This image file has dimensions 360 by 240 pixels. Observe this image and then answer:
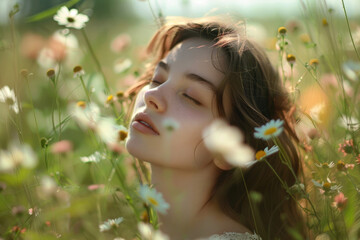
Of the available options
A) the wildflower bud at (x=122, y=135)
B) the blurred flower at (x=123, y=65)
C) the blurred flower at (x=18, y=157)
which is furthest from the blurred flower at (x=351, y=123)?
the blurred flower at (x=123, y=65)

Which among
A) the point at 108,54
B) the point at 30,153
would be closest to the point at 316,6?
the point at 30,153

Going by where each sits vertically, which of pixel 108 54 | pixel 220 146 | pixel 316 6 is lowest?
pixel 108 54

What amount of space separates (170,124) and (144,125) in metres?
0.08

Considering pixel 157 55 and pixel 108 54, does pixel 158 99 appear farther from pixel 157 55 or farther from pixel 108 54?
pixel 108 54

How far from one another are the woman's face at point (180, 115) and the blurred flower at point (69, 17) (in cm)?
25

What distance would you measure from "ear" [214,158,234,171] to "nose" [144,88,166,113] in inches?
6.7

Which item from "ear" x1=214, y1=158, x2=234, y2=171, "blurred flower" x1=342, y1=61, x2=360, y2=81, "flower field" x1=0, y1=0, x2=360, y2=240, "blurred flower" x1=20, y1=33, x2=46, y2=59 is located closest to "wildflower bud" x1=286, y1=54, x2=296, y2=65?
Result: "flower field" x1=0, y1=0, x2=360, y2=240

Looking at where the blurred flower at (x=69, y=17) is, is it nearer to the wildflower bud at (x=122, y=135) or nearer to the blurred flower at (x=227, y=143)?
the wildflower bud at (x=122, y=135)

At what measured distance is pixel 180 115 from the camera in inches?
39.1

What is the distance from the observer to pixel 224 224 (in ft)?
3.56

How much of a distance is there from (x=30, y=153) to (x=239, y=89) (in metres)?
0.46

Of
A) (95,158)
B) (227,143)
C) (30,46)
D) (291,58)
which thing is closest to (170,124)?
(227,143)

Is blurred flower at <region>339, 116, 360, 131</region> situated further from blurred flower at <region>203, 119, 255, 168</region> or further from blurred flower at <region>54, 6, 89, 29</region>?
blurred flower at <region>54, 6, 89, 29</region>

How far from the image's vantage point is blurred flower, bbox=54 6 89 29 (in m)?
1.12
